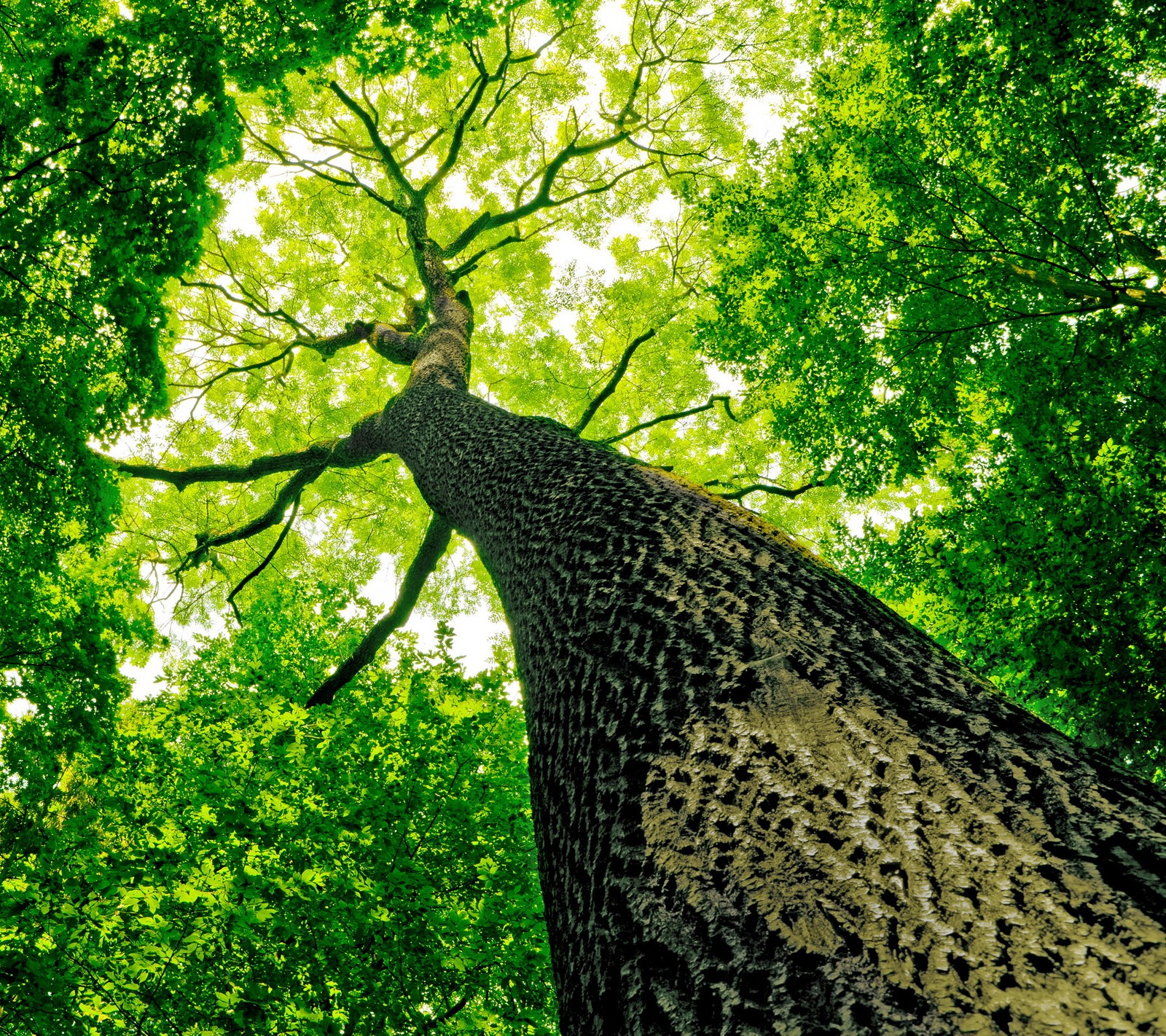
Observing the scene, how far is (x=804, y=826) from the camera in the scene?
123 cm

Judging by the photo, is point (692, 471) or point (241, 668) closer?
point (241, 668)

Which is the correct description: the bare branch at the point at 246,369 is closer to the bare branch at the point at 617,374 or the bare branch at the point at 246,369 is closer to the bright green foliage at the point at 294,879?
the bare branch at the point at 617,374

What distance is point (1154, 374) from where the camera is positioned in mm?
5672

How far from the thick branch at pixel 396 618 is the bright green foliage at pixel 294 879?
1.03 feet

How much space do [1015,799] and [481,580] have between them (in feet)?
44.4

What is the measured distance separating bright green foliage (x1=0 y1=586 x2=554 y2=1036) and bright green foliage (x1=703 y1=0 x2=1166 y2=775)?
5.37 meters

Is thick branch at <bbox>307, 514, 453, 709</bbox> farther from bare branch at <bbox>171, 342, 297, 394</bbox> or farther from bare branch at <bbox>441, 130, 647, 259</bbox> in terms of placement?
bare branch at <bbox>171, 342, 297, 394</bbox>

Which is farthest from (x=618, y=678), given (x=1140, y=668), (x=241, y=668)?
(x=241, y=668)

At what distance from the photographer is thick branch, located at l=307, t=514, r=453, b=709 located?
655cm

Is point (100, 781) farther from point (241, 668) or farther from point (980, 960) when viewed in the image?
point (980, 960)

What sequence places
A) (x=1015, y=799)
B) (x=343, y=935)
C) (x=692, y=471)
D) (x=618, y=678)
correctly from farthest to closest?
(x=692, y=471) < (x=343, y=935) < (x=618, y=678) < (x=1015, y=799)

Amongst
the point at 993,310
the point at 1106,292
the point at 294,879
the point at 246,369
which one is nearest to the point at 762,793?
the point at 294,879

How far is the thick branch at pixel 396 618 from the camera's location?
6547mm

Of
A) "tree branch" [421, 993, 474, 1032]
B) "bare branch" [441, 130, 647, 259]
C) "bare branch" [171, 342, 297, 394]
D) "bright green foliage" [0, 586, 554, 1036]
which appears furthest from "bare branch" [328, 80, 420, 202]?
"tree branch" [421, 993, 474, 1032]
